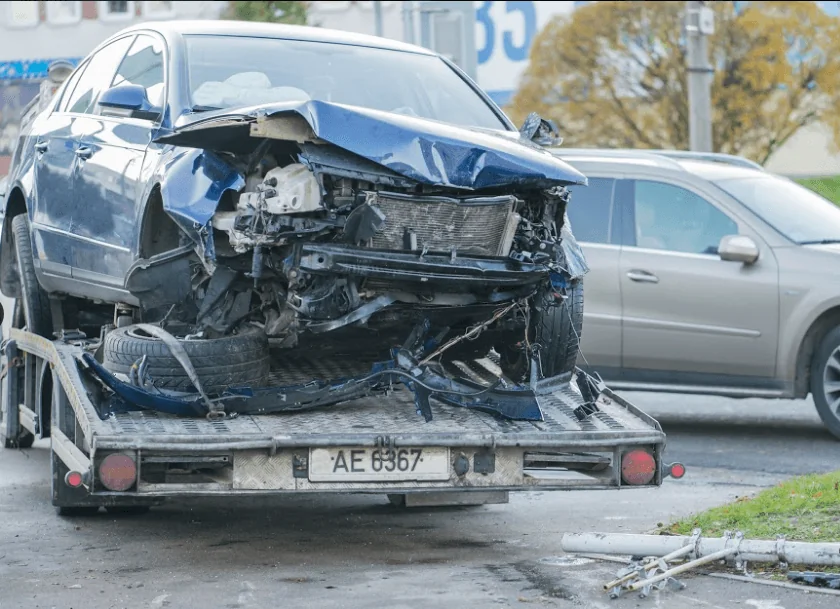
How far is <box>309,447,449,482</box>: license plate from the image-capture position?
6027 mm

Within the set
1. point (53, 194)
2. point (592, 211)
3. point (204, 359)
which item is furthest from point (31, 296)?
point (592, 211)

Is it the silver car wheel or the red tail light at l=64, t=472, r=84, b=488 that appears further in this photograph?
the silver car wheel

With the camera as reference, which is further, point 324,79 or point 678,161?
point 678,161

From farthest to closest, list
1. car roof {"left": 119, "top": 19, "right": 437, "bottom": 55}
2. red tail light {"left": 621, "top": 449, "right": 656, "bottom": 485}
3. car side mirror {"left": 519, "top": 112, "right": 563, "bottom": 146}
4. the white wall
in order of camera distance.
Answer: the white wall, car roof {"left": 119, "top": 19, "right": 437, "bottom": 55}, car side mirror {"left": 519, "top": 112, "right": 563, "bottom": 146}, red tail light {"left": 621, "top": 449, "right": 656, "bottom": 485}

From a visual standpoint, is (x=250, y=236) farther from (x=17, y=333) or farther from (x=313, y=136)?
(x=17, y=333)

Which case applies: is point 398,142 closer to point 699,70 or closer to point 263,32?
point 263,32

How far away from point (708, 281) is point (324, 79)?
137 inches

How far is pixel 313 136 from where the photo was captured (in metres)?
6.03

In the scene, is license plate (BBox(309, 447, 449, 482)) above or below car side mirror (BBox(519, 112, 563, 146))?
below

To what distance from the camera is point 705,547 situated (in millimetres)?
5902

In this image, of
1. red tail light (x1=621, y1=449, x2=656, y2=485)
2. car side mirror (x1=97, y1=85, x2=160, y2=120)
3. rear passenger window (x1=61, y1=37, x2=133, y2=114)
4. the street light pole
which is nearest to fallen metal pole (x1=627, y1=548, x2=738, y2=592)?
red tail light (x1=621, y1=449, x2=656, y2=485)

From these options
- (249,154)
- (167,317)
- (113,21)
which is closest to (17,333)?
(167,317)

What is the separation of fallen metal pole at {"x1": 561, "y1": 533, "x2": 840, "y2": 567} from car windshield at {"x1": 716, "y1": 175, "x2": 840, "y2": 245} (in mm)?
4482

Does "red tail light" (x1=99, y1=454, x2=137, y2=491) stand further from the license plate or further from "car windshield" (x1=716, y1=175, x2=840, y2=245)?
"car windshield" (x1=716, y1=175, x2=840, y2=245)
